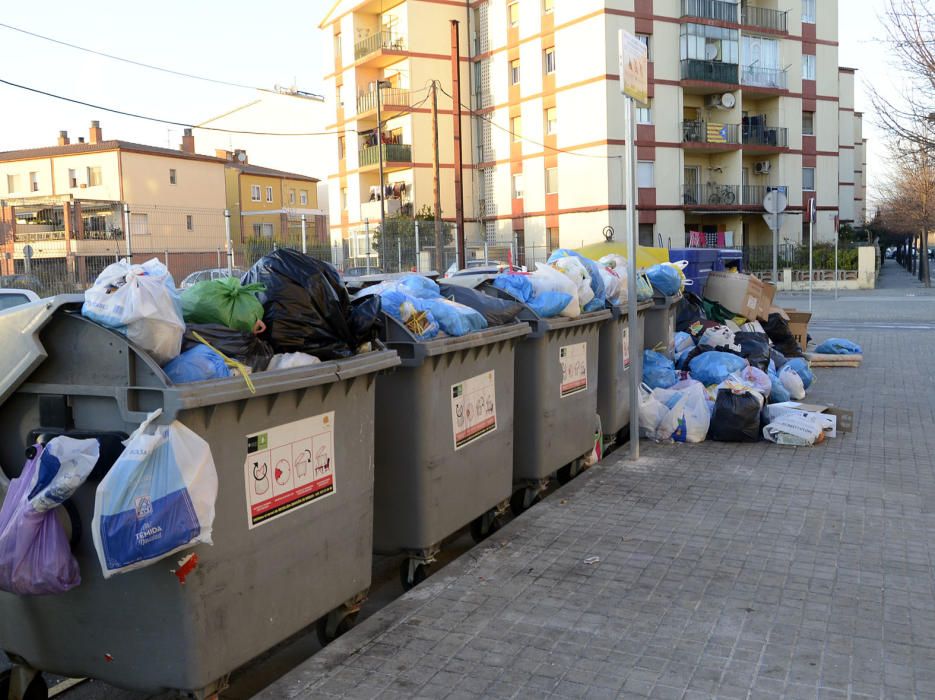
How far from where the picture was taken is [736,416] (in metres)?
7.77

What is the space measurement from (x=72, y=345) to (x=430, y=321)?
6.51ft

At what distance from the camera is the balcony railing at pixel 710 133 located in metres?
41.5

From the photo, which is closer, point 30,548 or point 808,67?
point 30,548

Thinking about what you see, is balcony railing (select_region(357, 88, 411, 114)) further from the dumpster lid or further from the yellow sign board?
the dumpster lid

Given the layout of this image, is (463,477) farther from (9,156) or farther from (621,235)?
(9,156)

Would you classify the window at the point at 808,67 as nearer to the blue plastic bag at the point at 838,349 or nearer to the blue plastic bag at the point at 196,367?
the blue plastic bag at the point at 838,349

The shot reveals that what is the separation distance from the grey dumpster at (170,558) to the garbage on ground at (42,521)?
3.4 inches

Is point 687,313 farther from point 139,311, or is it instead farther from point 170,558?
point 170,558

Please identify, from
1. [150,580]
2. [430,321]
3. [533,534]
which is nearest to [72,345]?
[150,580]

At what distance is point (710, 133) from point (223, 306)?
135 ft

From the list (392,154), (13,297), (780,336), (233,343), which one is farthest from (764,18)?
(233,343)

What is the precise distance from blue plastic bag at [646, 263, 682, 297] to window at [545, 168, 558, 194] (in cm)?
3243

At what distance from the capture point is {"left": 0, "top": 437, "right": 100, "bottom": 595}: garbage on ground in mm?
3053

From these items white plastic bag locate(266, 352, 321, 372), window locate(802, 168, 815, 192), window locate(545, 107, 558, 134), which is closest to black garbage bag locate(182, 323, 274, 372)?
white plastic bag locate(266, 352, 321, 372)
